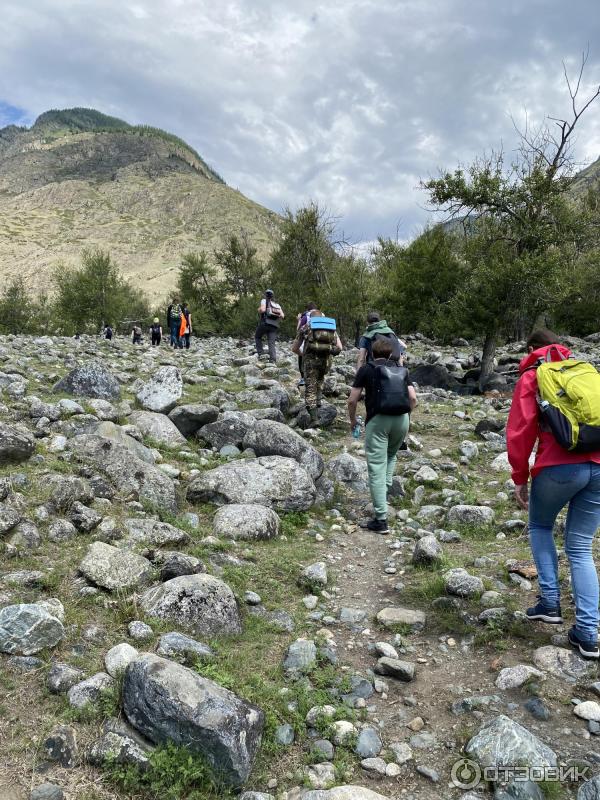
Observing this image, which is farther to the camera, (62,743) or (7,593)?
(7,593)

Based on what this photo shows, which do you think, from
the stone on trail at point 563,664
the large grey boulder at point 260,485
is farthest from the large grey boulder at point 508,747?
the large grey boulder at point 260,485

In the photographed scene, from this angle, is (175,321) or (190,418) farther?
(175,321)

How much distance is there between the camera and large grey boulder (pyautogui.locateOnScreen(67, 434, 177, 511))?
6551mm

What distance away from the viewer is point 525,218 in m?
19.1

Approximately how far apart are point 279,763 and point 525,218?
2033cm

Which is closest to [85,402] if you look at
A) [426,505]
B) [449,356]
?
[426,505]

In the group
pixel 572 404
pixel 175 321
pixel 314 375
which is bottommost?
pixel 314 375

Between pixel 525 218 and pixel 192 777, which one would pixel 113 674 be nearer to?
pixel 192 777

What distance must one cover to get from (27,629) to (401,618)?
327 cm

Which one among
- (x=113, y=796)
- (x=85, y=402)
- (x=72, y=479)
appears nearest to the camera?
(x=113, y=796)

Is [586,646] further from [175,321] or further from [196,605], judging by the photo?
[175,321]

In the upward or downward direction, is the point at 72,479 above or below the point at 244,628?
above

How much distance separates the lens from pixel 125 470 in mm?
6695

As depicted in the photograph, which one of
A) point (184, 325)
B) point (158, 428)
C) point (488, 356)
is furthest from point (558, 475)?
point (184, 325)
